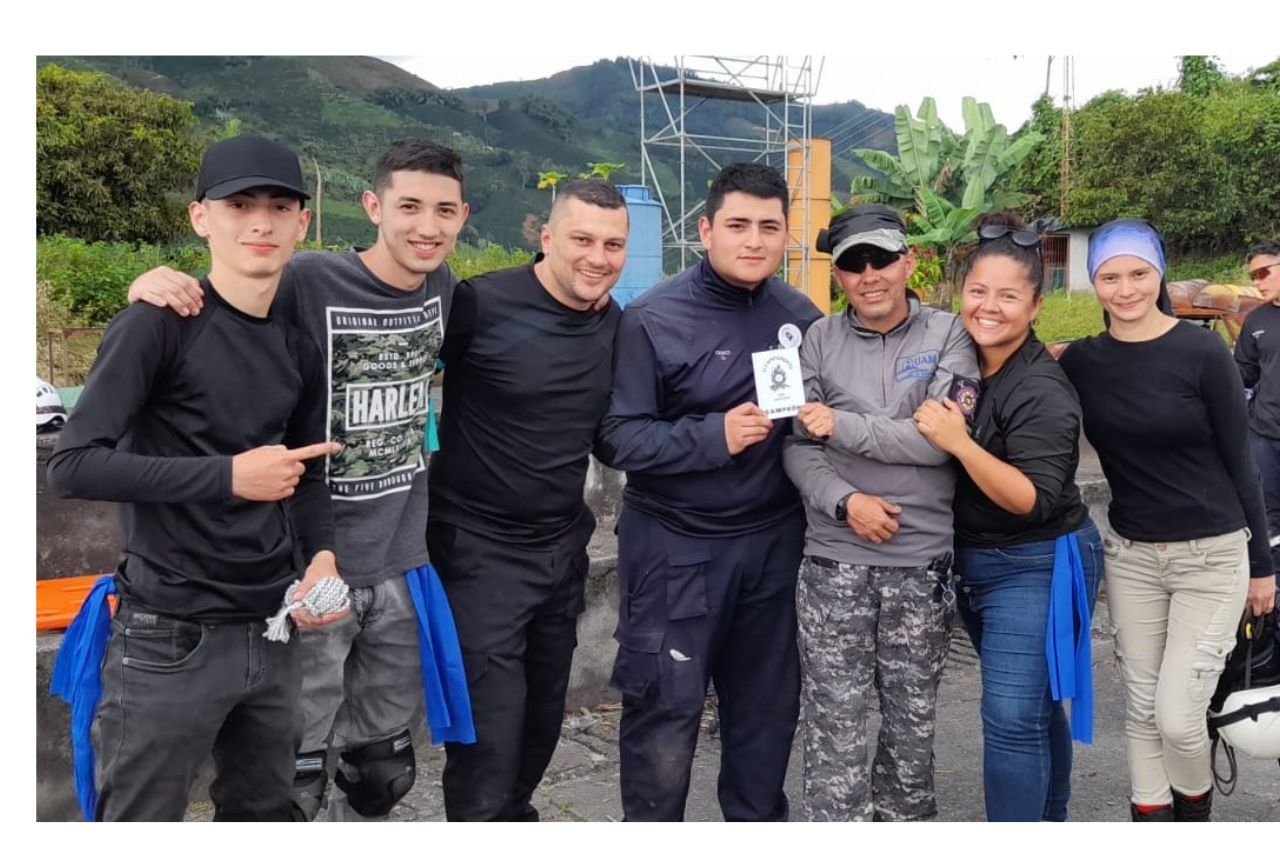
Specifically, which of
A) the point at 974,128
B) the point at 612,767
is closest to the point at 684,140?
the point at 974,128

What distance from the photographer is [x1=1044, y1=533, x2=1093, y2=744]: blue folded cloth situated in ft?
10.3

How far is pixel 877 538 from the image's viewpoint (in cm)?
312

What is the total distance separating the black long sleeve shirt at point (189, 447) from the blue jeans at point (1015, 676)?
6.75 ft

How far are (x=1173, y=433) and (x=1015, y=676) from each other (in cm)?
89

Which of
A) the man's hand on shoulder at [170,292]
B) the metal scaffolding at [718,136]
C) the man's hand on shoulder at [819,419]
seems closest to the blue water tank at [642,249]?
the metal scaffolding at [718,136]

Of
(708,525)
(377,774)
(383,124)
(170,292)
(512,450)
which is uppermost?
(383,124)

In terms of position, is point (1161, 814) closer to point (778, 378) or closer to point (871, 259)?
point (778, 378)

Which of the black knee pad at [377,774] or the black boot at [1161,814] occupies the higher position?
the black knee pad at [377,774]

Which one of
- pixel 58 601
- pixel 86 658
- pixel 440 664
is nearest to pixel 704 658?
pixel 440 664

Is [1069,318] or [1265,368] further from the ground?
[1069,318]

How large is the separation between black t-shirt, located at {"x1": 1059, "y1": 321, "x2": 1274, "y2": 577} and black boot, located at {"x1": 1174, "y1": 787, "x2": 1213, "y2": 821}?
2.54 feet

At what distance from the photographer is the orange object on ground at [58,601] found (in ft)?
13.3

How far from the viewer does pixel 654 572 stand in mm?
3414

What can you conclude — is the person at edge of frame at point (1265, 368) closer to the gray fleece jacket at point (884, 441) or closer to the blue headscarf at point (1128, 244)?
the blue headscarf at point (1128, 244)
